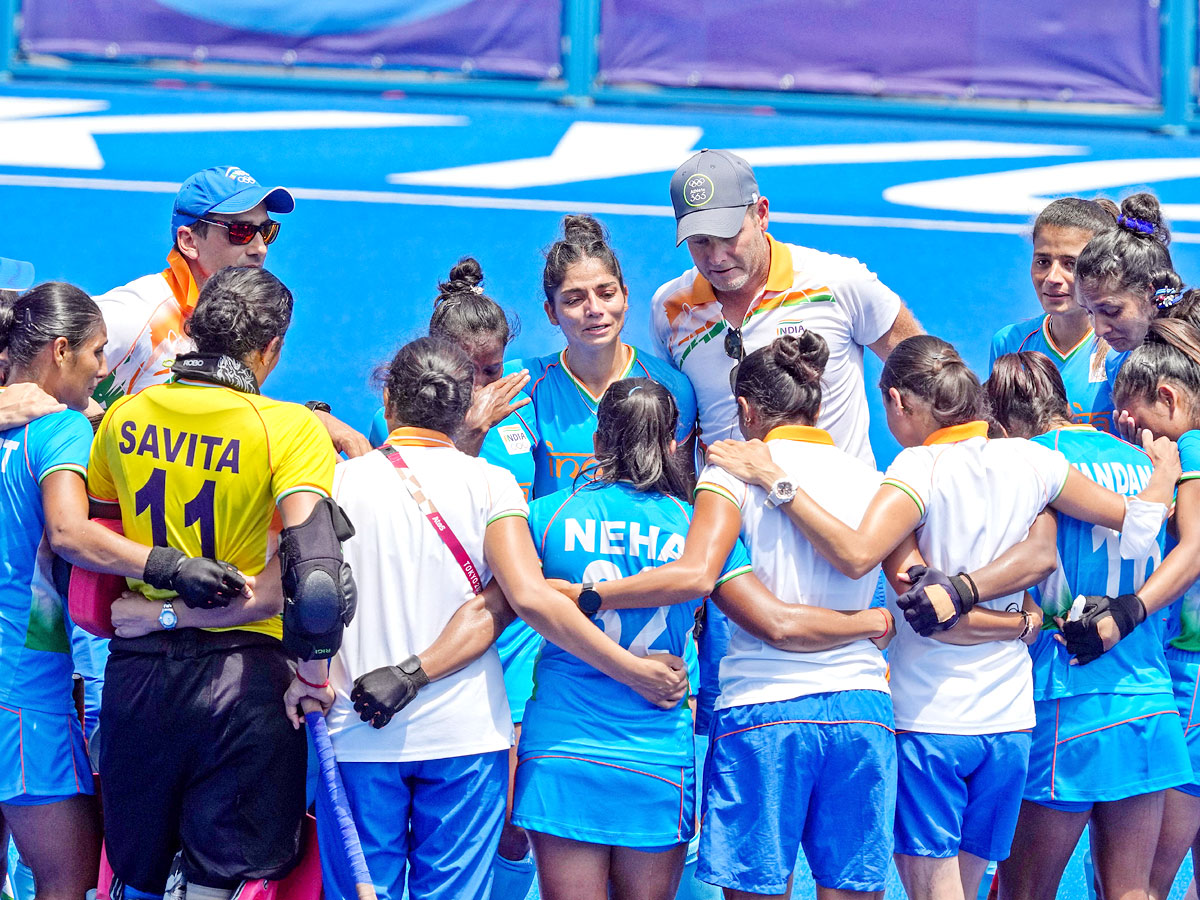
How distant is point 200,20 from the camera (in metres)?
8.84

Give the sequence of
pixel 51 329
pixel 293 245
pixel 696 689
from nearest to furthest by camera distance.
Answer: pixel 51 329 → pixel 696 689 → pixel 293 245

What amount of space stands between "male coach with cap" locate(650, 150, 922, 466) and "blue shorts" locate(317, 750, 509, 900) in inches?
65.6

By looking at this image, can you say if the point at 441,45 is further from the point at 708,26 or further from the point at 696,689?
the point at 696,689

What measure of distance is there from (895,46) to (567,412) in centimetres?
555

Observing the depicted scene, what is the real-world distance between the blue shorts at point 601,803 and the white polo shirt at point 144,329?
204cm

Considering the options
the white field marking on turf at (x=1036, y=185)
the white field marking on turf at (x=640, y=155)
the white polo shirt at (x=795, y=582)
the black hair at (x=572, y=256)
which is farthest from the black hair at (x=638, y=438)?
the white field marking on turf at (x=1036, y=185)

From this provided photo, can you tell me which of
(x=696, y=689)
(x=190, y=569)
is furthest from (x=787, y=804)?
(x=190, y=569)

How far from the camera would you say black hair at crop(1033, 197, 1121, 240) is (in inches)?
193

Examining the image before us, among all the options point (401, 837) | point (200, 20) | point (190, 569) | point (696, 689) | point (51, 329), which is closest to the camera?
point (190, 569)

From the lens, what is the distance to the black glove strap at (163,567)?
10.5 ft

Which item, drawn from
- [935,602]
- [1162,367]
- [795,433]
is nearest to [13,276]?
[795,433]

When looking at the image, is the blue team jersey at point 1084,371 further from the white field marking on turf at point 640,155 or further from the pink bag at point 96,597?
the white field marking on turf at point 640,155

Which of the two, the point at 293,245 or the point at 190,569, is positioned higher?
the point at 293,245

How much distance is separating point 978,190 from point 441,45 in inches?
146
